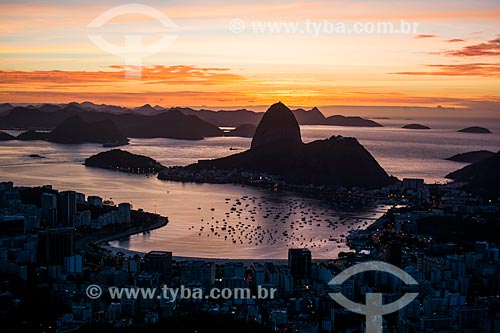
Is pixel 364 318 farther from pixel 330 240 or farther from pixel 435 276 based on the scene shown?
pixel 330 240

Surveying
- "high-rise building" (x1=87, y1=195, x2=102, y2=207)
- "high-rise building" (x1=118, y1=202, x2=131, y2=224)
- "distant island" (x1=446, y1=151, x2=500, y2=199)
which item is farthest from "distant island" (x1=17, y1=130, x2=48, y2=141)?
"high-rise building" (x1=118, y1=202, x2=131, y2=224)

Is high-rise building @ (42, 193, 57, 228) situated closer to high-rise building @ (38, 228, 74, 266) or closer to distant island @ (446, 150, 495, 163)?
high-rise building @ (38, 228, 74, 266)

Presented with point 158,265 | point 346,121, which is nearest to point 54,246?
point 158,265

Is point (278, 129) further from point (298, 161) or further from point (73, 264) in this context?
point (73, 264)

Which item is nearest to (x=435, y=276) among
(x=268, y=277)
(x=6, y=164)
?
(x=268, y=277)

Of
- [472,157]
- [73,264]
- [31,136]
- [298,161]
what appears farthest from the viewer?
[31,136]

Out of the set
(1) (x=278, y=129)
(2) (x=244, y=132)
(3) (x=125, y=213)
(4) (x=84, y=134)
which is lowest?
(3) (x=125, y=213)
